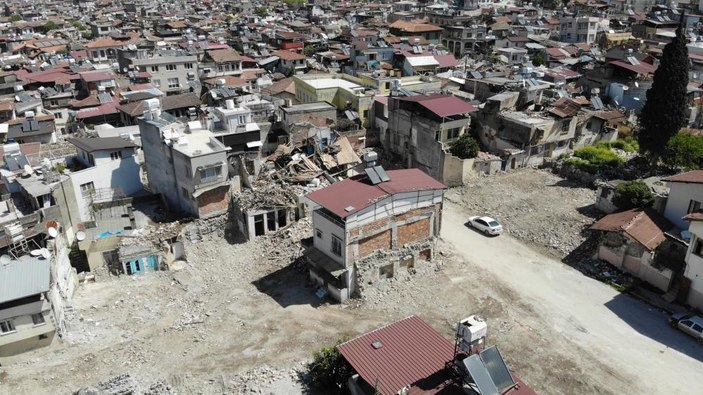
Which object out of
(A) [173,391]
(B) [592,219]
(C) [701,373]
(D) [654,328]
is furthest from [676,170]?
(A) [173,391]

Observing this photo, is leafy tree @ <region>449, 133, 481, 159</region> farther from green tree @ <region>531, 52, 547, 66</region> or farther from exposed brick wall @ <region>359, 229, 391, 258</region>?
green tree @ <region>531, 52, 547, 66</region>

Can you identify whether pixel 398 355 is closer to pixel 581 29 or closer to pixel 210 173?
pixel 210 173

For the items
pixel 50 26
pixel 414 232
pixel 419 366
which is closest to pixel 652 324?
pixel 414 232

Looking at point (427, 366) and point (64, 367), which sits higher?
point (427, 366)

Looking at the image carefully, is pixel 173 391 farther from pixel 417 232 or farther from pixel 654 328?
pixel 654 328

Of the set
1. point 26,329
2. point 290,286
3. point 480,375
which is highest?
point 480,375

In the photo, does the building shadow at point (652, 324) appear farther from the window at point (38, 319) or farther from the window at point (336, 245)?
the window at point (38, 319)

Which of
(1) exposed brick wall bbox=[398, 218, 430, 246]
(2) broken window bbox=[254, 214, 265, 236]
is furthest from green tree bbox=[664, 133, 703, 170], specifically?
(2) broken window bbox=[254, 214, 265, 236]

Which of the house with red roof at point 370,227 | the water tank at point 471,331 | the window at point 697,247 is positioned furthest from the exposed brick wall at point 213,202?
the window at point 697,247
